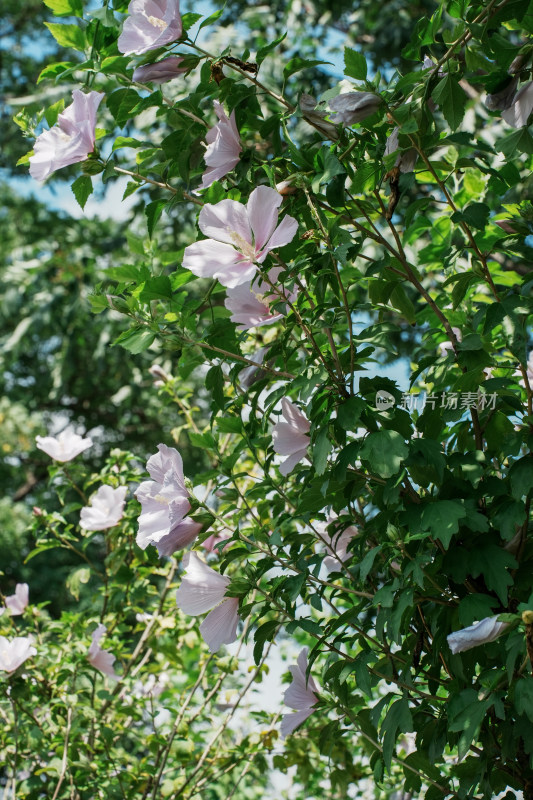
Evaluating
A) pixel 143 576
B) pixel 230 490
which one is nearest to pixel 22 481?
pixel 143 576

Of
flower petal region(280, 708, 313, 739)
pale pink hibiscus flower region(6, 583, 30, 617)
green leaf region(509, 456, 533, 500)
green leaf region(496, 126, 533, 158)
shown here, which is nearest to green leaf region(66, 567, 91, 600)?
pale pink hibiscus flower region(6, 583, 30, 617)

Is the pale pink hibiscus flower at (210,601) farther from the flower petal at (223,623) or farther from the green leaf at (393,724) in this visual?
the green leaf at (393,724)

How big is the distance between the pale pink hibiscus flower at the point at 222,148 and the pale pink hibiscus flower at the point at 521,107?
0.34m

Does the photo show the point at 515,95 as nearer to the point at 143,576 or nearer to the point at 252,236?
the point at 252,236

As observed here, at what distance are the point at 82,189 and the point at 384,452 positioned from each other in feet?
1.84

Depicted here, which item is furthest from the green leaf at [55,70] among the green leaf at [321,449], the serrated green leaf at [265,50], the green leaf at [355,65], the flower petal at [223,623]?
the flower petal at [223,623]

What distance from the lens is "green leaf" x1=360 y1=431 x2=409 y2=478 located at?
0.84 meters

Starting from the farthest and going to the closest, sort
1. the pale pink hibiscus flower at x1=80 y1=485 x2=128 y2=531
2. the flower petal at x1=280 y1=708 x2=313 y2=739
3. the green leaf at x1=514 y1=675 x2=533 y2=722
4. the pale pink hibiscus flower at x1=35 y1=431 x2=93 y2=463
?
the pale pink hibiscus flower at x1=35 y1=431 x2=93 y2=463 < the pale pink hibiscus flower at x1=80 y1=485 x2=128 y2=531 < the flower petal at x1=280 y1=708 x2=313 y2=739 < the green leaf at x1=514 y1=675 x2=533 y2=722

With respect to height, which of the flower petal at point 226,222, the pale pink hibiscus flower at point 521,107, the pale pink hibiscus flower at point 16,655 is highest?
the pale pink hibiscus flower at point 521,107

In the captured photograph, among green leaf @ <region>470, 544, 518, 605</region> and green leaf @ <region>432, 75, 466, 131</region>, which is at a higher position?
green leaf @ <region>432, 75, 466, 131</region>

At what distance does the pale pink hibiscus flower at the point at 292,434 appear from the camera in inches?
42.3

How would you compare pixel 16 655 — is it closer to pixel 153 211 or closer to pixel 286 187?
pixel 153 211

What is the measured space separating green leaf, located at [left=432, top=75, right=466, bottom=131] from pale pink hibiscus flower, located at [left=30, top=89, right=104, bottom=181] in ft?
1.39

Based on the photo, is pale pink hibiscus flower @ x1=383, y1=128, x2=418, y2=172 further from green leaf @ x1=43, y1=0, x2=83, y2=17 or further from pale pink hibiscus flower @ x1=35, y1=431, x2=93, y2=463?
pale pink hibiscus flower @ x1=35, y1=431, x2=93, y2=463
